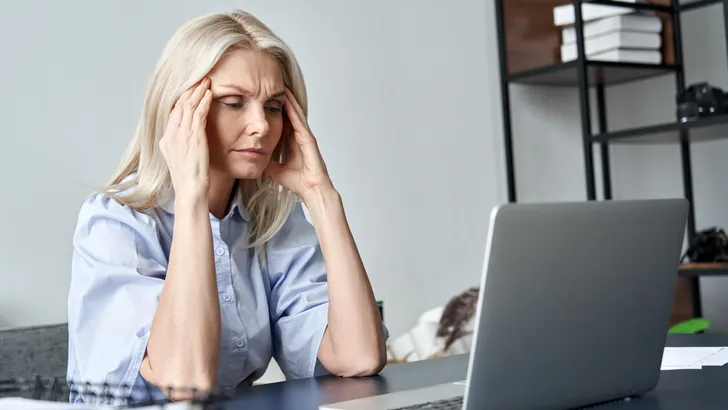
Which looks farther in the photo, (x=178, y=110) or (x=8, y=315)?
(x=8, y=315)

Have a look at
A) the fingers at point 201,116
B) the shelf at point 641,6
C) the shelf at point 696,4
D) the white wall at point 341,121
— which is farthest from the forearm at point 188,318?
the shelf at point 696,4

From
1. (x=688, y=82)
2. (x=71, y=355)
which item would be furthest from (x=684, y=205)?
(x=688, y=82)

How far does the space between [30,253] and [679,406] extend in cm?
176

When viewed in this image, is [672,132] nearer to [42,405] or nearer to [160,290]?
[160,290]

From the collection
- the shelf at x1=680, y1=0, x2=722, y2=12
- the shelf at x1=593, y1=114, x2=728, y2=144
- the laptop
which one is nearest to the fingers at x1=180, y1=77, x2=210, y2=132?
the laptop

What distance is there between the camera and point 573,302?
949 mm

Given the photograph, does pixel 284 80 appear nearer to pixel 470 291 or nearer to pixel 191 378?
pixel 191 378

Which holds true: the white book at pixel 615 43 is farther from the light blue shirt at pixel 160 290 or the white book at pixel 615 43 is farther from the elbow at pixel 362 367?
the elbow at pixel 362 367

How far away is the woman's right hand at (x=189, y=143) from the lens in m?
1.43

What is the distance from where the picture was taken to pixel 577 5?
3.07m

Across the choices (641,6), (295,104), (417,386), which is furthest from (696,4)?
(417,386)

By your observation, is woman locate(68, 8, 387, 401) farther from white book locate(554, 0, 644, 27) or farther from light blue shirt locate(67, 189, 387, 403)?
white book locate(554, 0, 644, 27)

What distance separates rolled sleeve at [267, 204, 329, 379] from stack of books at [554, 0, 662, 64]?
5.91ft

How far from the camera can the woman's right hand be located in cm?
143
